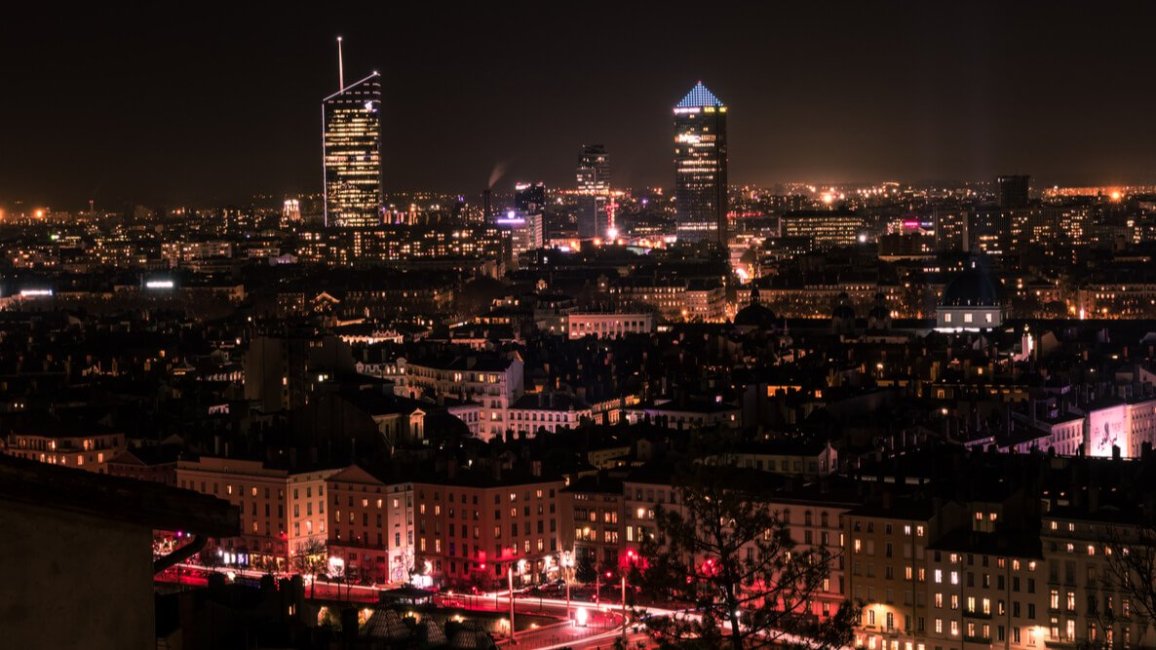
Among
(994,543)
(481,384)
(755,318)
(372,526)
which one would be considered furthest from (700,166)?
(994,543)

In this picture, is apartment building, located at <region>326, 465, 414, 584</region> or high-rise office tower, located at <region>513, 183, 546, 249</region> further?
high-rise office tower, located at <region>513, 183, 546, 249</region>

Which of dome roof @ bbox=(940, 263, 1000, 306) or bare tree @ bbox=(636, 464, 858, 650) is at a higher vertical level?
dome roof @ bbox=(940, 263, 1000, 306)

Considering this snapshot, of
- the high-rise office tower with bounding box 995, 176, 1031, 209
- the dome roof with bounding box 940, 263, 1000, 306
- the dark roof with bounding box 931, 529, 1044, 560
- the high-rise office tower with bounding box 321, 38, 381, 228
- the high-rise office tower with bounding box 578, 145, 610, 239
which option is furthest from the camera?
the high-rise office tower with bounding box 578, 145, 610, 239

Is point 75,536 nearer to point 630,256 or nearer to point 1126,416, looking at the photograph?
point 1126,416

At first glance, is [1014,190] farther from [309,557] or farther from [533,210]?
[309,557]

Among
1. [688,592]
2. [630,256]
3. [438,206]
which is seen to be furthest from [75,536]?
[438,206]

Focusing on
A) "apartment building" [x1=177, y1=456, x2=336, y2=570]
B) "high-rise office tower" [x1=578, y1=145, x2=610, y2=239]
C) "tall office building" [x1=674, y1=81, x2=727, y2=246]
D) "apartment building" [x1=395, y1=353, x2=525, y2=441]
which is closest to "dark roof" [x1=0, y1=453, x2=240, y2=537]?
"apartment building" [x1=177, y1=456, x2=336, y2=570]

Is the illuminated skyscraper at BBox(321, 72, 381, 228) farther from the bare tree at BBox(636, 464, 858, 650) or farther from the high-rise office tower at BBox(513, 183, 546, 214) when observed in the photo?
the bare tree at BBox(636, 464, 858, 650)
